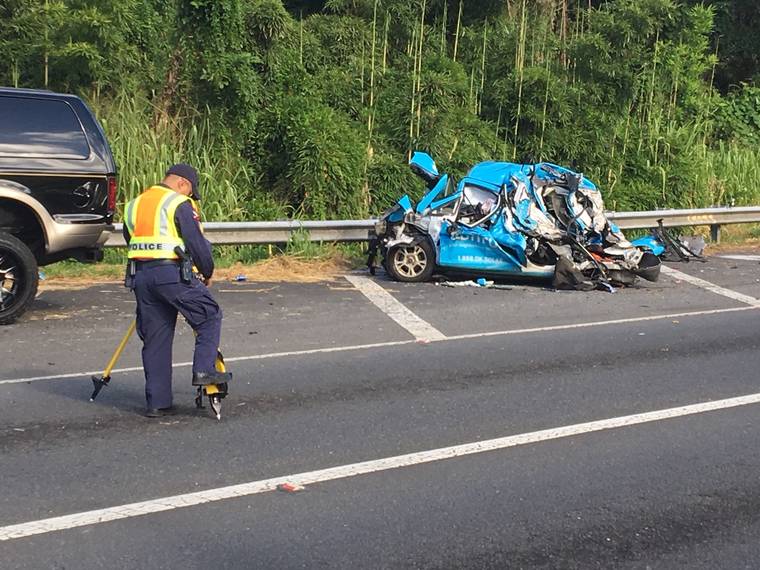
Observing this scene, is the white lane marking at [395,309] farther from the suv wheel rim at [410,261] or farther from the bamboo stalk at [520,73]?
Result: the bamboo stalk at [520,73]

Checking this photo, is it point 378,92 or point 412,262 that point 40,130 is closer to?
point 412,262

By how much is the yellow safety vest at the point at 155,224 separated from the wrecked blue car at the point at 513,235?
6.64m

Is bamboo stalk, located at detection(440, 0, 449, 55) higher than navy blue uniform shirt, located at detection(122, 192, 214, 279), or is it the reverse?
bamboo stalk, located at detection(440, 0, 449, 55)

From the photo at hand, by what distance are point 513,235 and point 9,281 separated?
5.93 metres

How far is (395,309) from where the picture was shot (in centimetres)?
1180

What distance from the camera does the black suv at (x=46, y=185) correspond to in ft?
33.7

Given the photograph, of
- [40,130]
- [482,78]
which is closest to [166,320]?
[40,130]

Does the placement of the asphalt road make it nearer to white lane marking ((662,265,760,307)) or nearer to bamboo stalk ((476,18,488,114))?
white lane marking ((662,265,760,307))

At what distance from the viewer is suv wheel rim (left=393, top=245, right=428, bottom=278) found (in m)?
13.6

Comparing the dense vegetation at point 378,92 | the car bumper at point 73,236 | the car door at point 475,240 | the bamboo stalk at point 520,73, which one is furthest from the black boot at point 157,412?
the bamboo stalk at point 520,73

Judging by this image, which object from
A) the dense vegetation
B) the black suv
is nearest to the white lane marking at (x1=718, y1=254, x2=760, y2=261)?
the dense vegetation

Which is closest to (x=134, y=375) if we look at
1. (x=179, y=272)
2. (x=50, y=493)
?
(x=179, y=272)

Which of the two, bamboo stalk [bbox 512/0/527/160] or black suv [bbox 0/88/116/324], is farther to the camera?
bamboo stalk [bbox 512/0/527/160]

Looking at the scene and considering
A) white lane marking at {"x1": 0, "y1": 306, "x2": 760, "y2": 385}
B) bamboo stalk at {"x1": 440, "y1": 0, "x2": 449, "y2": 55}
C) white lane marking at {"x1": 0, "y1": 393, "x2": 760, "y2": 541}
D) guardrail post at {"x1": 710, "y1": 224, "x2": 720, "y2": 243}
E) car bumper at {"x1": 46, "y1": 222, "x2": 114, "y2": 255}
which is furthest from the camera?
bamboo stalk at {"x1": 440, "y1": 0, "x2": 449, "y2": 55}
